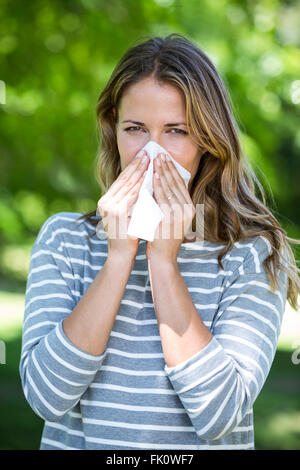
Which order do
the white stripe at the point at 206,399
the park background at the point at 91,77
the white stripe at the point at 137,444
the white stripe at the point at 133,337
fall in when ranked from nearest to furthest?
the white stripe at the point at 206,399 < the white stripe at the point at 137,444 < the white stripe at the point at 133,337 < the park background at the point at 91,77

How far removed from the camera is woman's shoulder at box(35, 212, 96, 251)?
7.27 ft

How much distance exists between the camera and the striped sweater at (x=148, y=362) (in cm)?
181

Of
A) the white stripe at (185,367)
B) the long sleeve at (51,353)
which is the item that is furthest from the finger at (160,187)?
the white stripe at (185,367)

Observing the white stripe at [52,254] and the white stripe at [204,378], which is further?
the white stripe at [52,254]

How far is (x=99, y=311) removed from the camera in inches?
74.2

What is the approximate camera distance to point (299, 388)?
23.4 feet

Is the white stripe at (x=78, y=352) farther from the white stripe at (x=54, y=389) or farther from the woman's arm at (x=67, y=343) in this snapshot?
the white stripe at (x=54, y=389)

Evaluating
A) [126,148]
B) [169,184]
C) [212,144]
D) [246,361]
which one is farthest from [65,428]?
[212,144]

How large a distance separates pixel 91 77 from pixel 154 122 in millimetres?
4721

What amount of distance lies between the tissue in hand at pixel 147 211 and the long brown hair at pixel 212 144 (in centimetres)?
18

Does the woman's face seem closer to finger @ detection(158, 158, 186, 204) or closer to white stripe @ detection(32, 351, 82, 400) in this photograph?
finger @ detection(158, 158, 186, 204)

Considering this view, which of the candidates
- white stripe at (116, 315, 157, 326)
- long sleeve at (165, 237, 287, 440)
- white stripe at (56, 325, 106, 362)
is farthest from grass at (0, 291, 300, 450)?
white stripe at (56, 325, 106, 362)

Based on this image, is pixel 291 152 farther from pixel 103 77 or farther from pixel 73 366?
pixel 73 366
